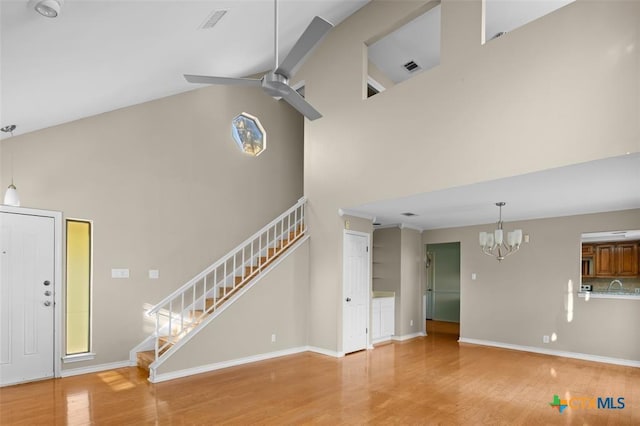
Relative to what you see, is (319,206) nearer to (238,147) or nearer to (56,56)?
(238,147)

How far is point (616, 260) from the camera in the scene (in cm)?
718

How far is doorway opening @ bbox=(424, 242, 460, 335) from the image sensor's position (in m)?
10.6

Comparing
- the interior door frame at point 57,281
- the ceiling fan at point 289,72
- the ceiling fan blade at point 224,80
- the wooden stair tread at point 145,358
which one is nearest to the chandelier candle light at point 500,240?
the ceiling fan at point 289,72

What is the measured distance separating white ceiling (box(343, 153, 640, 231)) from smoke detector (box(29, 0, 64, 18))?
4173 mm

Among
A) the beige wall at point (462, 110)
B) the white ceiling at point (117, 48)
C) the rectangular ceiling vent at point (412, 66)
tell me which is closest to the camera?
the white ceiling at point (117, 48)

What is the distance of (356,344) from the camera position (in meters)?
6.45

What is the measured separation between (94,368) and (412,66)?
725 cm

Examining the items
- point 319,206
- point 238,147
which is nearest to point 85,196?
point 238,147

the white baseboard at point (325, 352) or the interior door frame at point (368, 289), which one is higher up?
the interior door frame at point (368, 289)

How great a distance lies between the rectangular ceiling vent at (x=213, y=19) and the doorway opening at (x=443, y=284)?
27.6 feet

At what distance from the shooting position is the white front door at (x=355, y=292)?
6301 mm

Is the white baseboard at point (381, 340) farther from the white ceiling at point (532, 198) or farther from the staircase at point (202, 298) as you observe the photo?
the staircase at point (202, 298)

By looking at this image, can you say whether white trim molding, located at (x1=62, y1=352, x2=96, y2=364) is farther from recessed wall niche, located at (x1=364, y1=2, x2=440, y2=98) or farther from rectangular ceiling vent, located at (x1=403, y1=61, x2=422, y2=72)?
rectangular ceiling vent, located at (x1=403, y1=61, x2=422, y2=72)

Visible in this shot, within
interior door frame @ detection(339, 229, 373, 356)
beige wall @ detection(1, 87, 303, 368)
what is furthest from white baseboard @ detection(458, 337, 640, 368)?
beige wall @ detection(1, 87, 303, 368)
